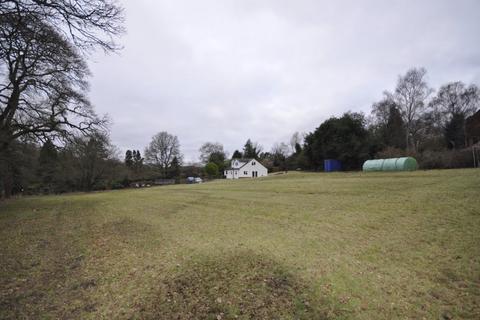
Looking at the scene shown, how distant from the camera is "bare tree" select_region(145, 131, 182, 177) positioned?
60.2 meters

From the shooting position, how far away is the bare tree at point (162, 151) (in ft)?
197

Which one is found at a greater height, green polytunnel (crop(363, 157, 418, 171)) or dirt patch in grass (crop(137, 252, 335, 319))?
green polytunnel (crop(363, 157, 418, 171))

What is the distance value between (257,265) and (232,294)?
1.28 metres

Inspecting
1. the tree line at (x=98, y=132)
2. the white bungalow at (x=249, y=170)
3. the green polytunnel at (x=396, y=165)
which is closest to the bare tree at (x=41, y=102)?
the tree line at (x=98, y=132)

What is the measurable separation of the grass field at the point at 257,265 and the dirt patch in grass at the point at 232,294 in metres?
0.02

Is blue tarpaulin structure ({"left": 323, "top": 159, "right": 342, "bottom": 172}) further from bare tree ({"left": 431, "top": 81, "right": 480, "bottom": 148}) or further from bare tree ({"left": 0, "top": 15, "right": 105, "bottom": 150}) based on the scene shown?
bare tree ({"left": 0, "top": 15, "right": 105, "bottom": 150})

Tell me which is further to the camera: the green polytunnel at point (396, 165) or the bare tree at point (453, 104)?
the bare tree at point (453, 104)

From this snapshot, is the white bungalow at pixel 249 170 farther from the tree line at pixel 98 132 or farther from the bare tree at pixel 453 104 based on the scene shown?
the bare tree at pixel 453 104

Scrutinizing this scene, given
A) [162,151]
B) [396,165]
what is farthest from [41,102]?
[162,151]

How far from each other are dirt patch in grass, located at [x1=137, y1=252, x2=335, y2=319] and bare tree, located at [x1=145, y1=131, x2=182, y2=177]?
5734 cm

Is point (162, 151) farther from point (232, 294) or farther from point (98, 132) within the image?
point (232, 294)

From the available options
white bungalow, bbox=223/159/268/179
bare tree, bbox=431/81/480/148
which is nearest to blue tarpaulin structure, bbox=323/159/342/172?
bare tree, bbox=431/81/480/148

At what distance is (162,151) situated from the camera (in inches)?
2395

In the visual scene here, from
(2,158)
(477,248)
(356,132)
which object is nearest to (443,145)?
(356,132)
